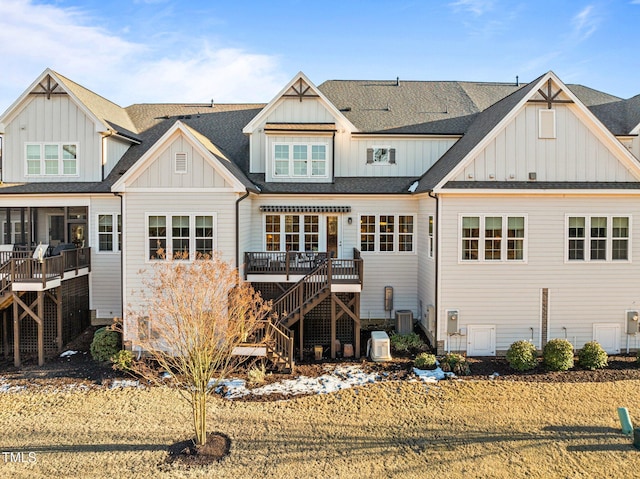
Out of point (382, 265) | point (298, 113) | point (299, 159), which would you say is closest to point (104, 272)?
point (299, 159)

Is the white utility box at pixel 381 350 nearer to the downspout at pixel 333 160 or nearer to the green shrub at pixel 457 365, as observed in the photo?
the green shrub at pixel 457 365

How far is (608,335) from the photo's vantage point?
14242 mm

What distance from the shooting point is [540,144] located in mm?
14164

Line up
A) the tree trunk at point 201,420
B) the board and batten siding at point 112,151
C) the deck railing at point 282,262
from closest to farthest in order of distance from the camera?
the tree trunk at point 201,420 → the deck railing at point 282,262 → the board and batten siding at point 112,151

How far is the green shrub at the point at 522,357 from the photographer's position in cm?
1266

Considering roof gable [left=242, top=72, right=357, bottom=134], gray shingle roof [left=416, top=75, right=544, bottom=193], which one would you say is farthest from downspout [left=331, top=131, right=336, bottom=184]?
gray shingle roof [left=416, top=75, right=544, bottom=193]

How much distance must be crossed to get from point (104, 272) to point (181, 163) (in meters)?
6.48

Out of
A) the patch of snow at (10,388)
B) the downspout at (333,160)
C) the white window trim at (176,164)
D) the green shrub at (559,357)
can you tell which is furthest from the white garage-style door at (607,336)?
the patch of snow at (10,388)

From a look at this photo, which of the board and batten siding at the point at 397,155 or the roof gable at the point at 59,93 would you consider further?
the board and batten siding at the point at 397,155

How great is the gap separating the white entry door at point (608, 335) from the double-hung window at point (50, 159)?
21.3 metres

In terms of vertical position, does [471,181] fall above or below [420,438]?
above

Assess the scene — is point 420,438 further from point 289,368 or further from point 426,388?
point 289,368

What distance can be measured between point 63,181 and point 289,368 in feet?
41.3

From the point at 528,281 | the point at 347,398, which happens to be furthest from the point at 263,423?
the point at 528,281
